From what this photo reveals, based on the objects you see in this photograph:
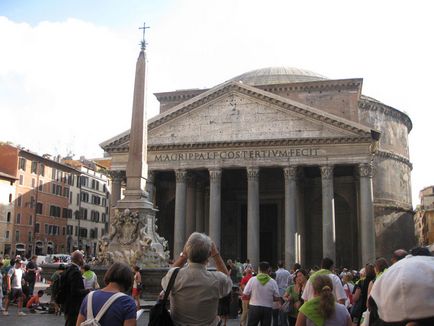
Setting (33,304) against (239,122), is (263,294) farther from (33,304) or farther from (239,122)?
(239,122)

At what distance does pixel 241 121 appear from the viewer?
2484 centimetres

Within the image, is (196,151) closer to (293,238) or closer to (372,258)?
(293,238)

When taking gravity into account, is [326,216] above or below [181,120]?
below

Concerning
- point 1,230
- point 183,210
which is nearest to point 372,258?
point 183,210

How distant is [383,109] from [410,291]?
34.4 metres

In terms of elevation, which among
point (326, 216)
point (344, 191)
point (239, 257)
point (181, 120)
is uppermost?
point (181, 120)

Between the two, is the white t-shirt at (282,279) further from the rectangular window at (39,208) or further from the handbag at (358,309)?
the rectangular window at (39,208)

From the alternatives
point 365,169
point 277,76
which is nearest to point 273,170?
point 365,169

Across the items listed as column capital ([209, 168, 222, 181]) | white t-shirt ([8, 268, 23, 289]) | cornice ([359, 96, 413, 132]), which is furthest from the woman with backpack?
cornice ([359, 96, 413, 132])

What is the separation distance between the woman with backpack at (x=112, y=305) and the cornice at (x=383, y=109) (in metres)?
32.1

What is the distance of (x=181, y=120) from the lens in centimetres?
2567

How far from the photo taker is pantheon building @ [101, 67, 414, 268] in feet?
76.4

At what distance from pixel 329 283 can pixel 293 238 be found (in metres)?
19.7

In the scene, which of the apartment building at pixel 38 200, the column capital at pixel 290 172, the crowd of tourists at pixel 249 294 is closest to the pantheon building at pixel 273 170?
the column capital at pixel 290 172
